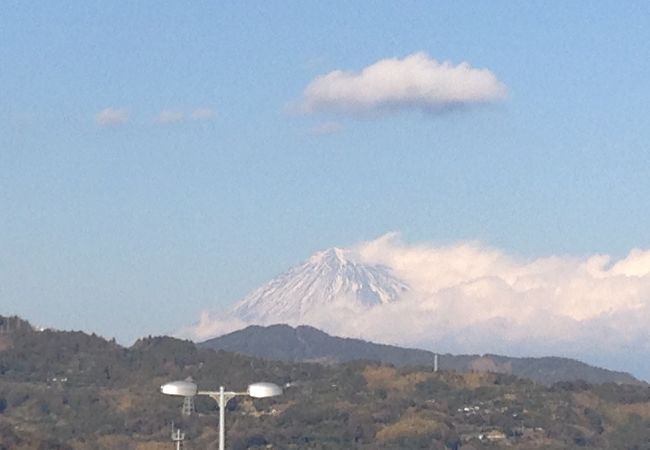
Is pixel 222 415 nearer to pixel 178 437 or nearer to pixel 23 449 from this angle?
pixel 178 437

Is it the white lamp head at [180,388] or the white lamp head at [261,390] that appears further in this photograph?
the white lamp head at [180,388]

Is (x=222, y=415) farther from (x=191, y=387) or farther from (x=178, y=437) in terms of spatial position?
(x=178, y=437)

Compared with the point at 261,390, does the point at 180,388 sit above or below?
above

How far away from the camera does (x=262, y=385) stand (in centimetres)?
6881

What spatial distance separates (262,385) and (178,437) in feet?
187

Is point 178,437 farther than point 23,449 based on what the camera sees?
No

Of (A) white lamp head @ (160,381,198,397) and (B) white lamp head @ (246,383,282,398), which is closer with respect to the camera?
(B) white lamp head @ (246,383,282,398)

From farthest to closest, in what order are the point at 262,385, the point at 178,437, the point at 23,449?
1. the point at 23,449
2. the point at 178,437
3. the point at 262,385

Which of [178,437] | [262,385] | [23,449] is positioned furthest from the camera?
[23,449]

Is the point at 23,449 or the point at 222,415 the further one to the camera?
the point at 23,449

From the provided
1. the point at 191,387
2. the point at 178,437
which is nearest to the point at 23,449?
the point at 178,437

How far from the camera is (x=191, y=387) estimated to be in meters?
70.0

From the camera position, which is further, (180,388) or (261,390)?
(180,388)

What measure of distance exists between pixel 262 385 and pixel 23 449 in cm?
13094
